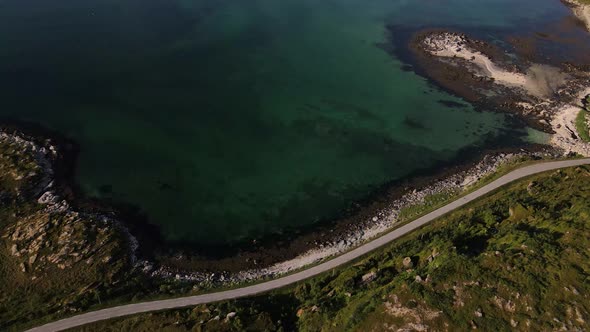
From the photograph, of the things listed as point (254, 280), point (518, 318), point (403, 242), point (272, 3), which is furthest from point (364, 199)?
point (272, 3)

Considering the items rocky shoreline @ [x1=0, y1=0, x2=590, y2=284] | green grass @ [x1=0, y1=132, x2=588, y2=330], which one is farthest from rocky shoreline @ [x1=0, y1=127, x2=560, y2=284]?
green grass @ [x1=0, y1=132, x2=588, y2=330]

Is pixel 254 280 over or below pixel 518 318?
below

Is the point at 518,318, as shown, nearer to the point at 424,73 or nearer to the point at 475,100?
the point at 475,100

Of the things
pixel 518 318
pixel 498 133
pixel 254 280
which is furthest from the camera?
pixel 498 133

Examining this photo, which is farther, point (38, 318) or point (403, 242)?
point (403, 242)

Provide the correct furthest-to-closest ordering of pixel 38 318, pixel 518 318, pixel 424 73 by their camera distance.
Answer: pixel 424 73 < pixel 38 318 < pixel 518 318

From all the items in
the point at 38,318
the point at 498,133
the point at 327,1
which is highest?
the point at 327,1
